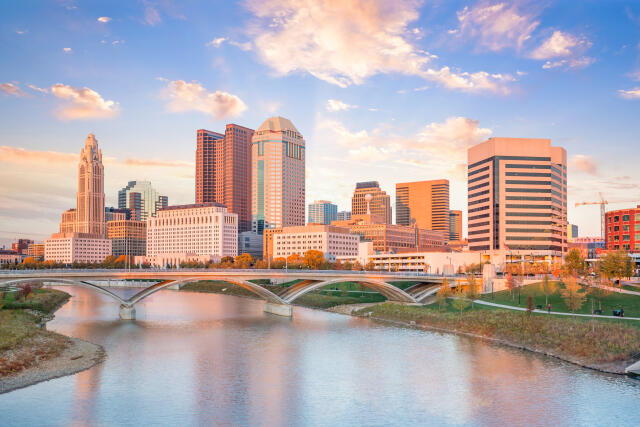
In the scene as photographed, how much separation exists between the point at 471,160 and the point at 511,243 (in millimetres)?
29731

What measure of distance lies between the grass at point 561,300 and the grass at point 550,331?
27.4 ft

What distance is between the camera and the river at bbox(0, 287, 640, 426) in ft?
125

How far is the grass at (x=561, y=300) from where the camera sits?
75025 millimetres

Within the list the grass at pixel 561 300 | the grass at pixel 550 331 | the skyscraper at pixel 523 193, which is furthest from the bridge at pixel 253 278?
the skyscraper at pixel 523 193

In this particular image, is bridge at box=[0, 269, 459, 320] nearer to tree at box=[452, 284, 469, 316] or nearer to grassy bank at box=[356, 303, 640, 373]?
tree at box=[452, 284, 469, 316]

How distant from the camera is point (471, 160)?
176 meters

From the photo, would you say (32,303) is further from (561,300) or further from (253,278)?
(561,300)

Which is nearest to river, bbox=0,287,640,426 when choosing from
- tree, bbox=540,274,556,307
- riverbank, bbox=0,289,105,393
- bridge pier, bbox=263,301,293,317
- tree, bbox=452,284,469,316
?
riverbank, bbox=0,289,105,393

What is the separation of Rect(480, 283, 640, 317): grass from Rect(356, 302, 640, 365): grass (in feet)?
27.4

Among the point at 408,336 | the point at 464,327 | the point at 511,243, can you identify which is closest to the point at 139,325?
the point at 408,336

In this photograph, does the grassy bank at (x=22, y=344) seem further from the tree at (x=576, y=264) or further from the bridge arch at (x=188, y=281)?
the tree at (x=576, y=264)

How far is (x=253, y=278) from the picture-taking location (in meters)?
95.8

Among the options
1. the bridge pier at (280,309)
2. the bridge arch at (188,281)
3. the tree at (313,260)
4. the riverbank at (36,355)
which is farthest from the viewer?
the tree at (313,260)

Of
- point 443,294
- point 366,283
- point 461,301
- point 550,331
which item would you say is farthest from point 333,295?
point 550,331
